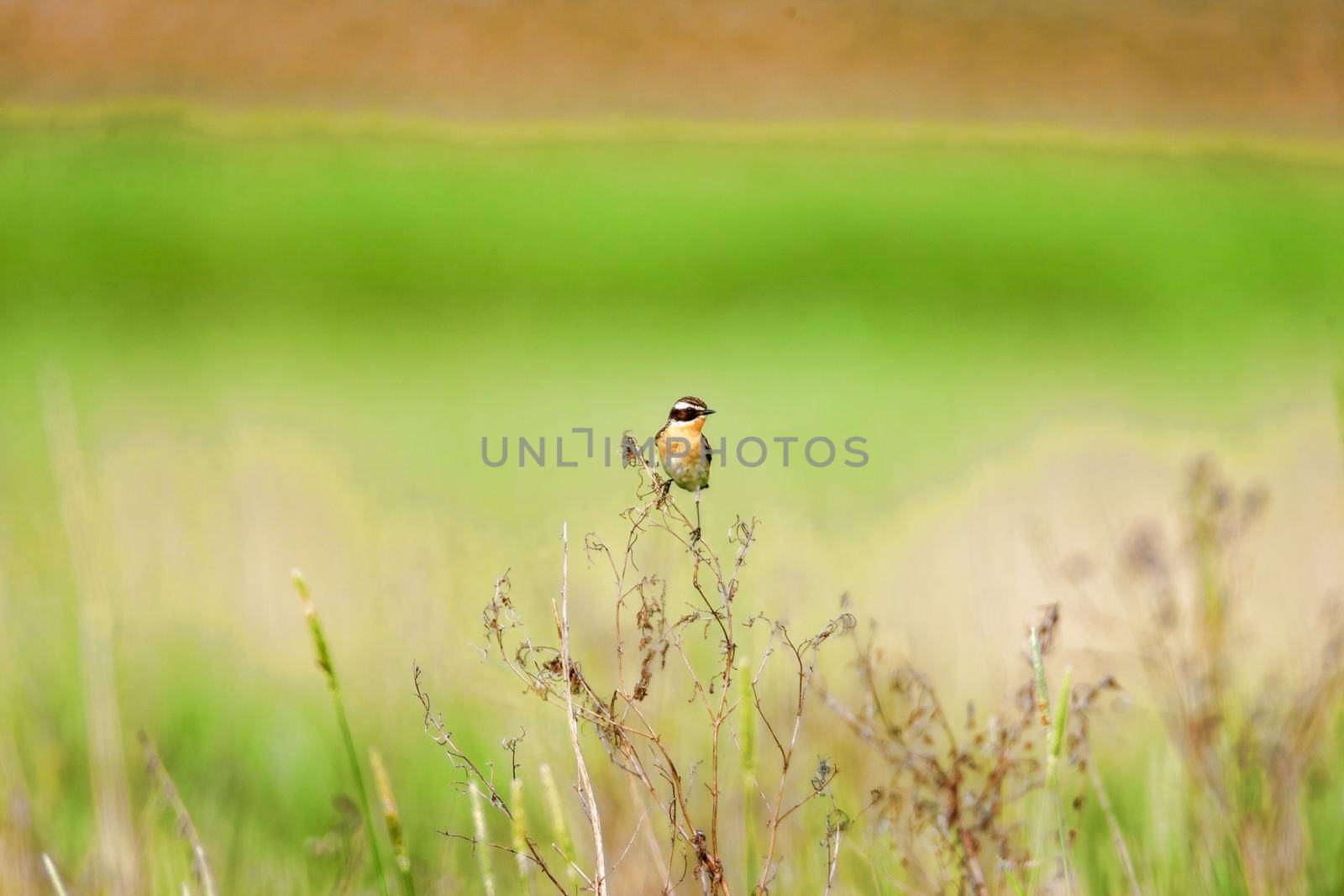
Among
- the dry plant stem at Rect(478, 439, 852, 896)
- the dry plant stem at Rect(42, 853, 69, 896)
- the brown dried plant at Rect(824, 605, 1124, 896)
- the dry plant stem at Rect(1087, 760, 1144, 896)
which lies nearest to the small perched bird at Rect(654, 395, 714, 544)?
the dry plant stem at Rect(478, 439, 852, 896)

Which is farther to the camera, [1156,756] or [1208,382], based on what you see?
[1208,382]

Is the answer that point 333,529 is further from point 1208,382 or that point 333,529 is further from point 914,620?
point 1208,382

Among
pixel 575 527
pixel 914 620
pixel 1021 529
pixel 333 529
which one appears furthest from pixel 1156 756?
pixel 333 529

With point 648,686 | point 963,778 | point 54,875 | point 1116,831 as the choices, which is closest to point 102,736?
point 54,875

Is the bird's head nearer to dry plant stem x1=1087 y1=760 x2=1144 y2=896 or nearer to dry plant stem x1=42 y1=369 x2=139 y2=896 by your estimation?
dry plant stem x1=1087 y1=760 x2=1144 y2=896

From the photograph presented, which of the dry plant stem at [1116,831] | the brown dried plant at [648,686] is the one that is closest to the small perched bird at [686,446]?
the brown dried plant at [648,686]

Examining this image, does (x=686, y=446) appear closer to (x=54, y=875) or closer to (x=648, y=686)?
(x=648, y=686)
